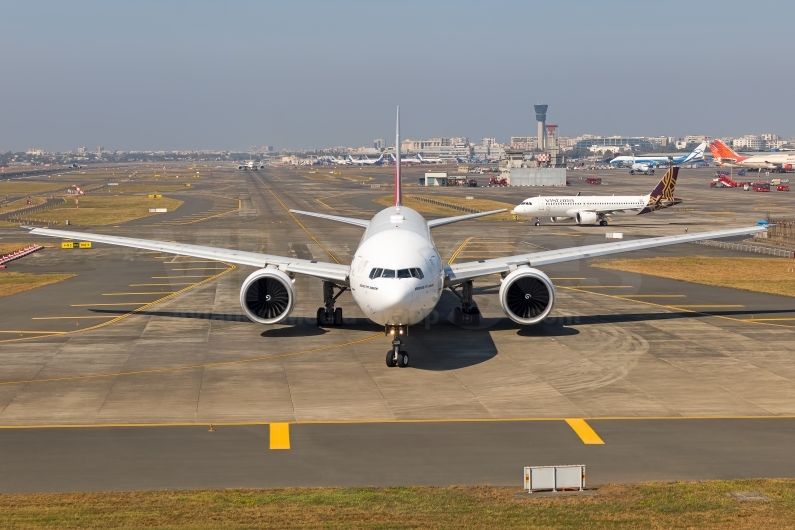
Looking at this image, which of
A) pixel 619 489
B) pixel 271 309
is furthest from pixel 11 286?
pixel 619 489

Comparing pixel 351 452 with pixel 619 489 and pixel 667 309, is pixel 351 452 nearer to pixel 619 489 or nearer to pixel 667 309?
pixel 619 489

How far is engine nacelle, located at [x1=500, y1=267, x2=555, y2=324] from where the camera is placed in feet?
124

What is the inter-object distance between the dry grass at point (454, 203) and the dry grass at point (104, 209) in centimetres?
3610

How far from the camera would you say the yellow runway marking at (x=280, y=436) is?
24125 millimetres

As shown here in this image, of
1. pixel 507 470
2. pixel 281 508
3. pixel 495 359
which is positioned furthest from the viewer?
pixel 495 359

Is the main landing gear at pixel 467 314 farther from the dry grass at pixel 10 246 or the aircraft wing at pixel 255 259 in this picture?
the dry grass at pixel 10 246

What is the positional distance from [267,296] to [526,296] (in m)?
11.5

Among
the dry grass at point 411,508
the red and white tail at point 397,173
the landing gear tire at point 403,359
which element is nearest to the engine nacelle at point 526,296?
the landing gear tire at point 403,359

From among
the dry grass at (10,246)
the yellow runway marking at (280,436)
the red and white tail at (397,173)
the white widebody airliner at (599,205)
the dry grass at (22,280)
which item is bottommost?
the dry grass at (22,280)

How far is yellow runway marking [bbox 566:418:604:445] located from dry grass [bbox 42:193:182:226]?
283 ft

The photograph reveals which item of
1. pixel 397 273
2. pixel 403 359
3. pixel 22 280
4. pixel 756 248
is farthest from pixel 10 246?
pixel 756 248

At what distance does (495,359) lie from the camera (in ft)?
115

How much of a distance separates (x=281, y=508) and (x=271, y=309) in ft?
63.8

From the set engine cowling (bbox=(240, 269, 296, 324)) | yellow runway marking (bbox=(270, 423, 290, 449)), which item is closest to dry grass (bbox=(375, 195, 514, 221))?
engine cowling (bbox=(240, 269, 296, 324))
